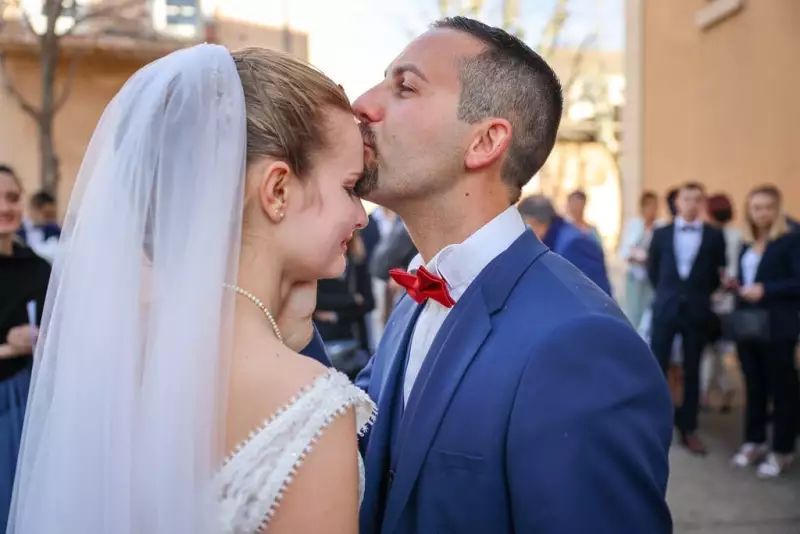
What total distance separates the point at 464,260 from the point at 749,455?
463 cm

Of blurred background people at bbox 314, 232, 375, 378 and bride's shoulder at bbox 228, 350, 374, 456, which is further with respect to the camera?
blurred background people at bbox 314, 232, 375, 378

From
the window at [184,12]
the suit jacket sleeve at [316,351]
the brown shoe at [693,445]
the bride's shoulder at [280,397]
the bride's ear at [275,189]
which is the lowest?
the brown shoe at [693,445]

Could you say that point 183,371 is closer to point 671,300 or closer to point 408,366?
point 408,366

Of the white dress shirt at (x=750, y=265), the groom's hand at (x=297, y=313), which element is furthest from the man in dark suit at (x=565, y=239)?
the groom's hand at (x=297, y=313)

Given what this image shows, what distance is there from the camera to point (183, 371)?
120 cm

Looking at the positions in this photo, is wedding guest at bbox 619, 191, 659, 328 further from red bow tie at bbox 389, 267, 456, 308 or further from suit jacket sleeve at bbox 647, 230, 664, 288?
red bow tie at bbox 389, 267, 456, 308

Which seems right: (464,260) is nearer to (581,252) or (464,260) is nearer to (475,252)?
(475,252)

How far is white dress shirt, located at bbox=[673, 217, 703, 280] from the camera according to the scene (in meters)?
5.90

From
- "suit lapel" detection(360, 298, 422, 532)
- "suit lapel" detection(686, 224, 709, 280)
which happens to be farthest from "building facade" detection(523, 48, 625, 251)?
"suit lapel" detection(360, 298, 422, 532)

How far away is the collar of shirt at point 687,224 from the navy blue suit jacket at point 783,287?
0.70 meters

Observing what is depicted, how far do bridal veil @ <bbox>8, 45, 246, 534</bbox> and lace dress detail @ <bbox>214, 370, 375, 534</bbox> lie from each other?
0.03m

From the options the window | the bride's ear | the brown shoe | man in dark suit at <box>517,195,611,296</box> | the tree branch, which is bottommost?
the brown shoe

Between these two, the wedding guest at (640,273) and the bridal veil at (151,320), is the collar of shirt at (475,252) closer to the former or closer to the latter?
the bridal veil at (151,320)

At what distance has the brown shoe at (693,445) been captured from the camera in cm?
574
